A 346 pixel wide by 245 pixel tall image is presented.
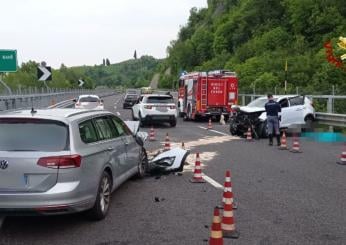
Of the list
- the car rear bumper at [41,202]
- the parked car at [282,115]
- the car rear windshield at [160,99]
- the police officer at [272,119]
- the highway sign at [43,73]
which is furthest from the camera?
the highway sign at [43,73]

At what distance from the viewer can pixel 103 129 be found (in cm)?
852

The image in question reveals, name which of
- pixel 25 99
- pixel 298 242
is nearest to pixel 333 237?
pixel 298 242

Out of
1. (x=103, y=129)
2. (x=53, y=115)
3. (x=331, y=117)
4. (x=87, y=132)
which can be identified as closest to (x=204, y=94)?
(x=331, y=117)

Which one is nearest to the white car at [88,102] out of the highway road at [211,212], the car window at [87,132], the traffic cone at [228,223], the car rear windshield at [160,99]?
the car rear windshield at [160,99]

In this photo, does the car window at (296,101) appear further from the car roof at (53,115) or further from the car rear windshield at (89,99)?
the car roof at (53,115)

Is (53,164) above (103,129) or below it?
below

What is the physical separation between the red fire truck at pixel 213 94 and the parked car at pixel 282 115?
777 cm

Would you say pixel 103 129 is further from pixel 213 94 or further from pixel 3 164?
pixel 213 94

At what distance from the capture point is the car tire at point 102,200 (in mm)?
7473

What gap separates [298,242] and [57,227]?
3.02m

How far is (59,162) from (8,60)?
66.7ft

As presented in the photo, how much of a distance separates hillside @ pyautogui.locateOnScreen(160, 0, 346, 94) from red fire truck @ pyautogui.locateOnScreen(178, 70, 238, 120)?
7106 mm

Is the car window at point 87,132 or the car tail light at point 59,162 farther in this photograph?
the car window at point 87,132

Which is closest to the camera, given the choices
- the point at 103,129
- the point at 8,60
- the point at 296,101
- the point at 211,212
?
the point at 211,212
